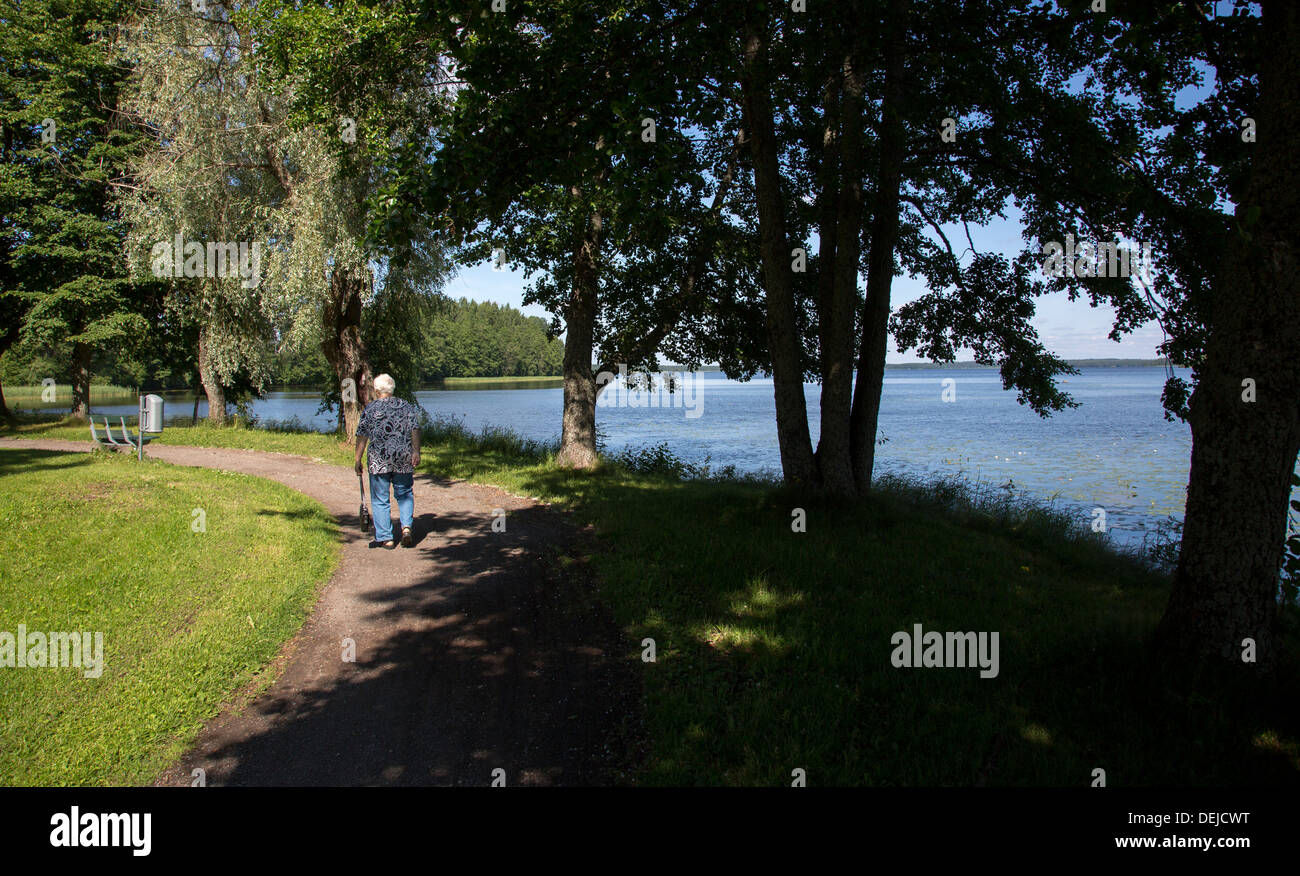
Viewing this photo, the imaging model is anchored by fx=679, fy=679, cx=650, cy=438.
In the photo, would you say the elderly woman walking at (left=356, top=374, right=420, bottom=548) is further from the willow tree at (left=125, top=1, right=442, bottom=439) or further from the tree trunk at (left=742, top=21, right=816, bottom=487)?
the willow tree at (left=125, top=1, right=442, bottom=439)

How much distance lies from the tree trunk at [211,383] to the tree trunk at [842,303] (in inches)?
800

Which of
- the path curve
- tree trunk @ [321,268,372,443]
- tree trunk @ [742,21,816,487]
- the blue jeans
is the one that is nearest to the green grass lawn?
the path curve

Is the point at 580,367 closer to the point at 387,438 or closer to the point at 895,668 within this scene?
the point at 387,438

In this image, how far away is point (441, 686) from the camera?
16.5 ft

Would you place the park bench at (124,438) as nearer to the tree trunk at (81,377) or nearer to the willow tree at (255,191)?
the willow tree at (255,191)

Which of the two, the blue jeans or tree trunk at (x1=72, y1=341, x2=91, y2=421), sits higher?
tree trunk at (x1=72, y1=341, x2=91, y2=421)

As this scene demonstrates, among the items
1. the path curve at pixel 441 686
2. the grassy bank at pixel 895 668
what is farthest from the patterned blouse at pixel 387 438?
the grassy bank at pixel 895 668

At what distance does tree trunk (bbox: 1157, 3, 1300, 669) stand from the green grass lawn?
6.91 metres

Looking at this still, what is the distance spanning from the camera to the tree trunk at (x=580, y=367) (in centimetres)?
1406

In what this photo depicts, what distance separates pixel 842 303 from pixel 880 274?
2.93 ft

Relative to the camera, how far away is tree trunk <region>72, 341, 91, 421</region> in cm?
2461

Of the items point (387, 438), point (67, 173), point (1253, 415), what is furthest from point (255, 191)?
point (1253, 415)
